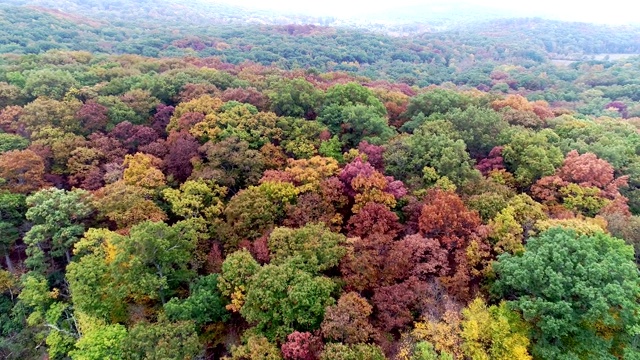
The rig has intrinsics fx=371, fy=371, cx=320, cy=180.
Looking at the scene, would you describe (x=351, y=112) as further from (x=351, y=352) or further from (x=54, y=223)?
(x=54, y=223)

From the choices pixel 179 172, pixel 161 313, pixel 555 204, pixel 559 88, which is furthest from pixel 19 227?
pixel 559 88

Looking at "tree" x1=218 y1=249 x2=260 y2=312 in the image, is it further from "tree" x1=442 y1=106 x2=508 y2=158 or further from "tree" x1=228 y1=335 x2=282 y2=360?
"tree" x1=442 y1=106 x2=508 y2=158

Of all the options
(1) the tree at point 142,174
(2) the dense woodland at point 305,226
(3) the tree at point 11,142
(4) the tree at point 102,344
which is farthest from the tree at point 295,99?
(4) the tree at point 102,344

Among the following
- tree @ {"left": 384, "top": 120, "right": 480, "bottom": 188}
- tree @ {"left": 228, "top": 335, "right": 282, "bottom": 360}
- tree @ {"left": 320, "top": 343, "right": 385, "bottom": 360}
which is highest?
tree @ {"left": 384, "top": 120, "right": 480, "bottom": 188}

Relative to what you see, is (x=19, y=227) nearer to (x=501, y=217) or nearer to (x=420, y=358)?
(x=420, y=358)

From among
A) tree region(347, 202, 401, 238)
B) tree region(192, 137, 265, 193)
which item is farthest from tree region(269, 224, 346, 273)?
tree region(192, 137, 265, 193)

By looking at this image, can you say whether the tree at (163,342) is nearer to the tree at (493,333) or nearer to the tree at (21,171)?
the tree at (493,333)
